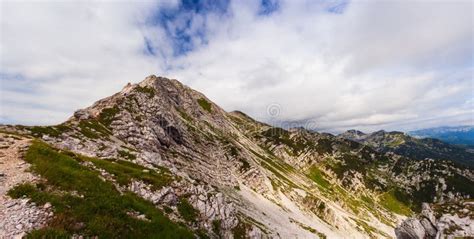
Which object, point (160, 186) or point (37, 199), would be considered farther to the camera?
point (160, 186)

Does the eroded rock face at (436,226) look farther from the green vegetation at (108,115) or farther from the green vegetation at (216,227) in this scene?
the green vegetation at (108,115)

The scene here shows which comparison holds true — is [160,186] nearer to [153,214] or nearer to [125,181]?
[125,181]

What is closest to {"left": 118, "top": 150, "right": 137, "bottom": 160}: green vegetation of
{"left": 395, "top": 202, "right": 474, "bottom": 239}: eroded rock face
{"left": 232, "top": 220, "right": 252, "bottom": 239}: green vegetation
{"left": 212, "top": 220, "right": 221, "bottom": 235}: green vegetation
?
{"left": 212, "top": 220, "right": 221, "bottom": 235}: green vegetation

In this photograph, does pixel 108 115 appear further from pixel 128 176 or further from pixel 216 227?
pixel 216 227

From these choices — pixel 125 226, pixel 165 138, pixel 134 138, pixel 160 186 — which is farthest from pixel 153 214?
pixel 165 138

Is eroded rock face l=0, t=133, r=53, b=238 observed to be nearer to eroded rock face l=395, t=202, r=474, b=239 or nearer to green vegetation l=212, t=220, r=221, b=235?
green vegetation l=212, t=220, r=221, b=235

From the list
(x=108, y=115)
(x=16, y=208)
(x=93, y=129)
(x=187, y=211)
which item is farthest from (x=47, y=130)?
(x=187, y=211)
